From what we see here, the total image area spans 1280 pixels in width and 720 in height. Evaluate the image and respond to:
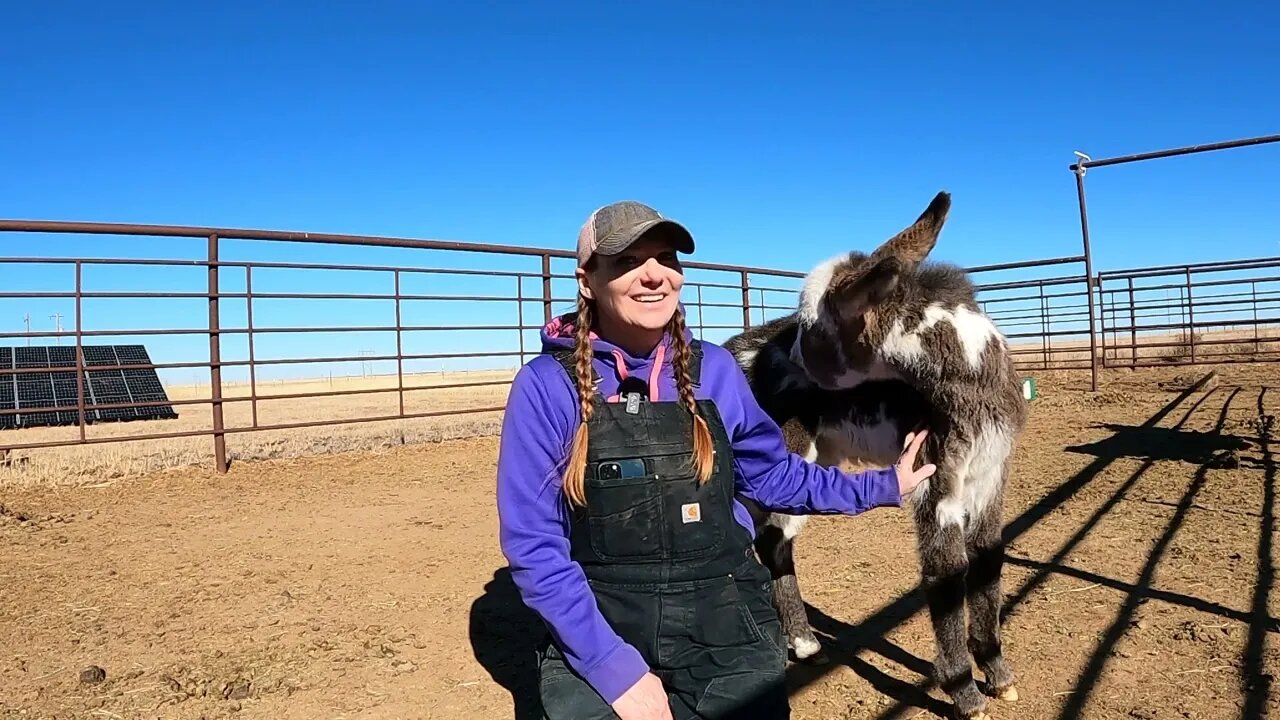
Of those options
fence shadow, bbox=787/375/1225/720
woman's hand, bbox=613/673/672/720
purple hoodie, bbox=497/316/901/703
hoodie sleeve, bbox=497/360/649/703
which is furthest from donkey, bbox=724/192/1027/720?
woman's hand, bbox=613/673/672/720

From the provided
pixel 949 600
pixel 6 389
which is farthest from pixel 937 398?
pixel 6 389

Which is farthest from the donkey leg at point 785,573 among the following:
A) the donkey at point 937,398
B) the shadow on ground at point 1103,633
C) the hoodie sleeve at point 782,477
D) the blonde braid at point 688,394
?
the blonde braid at point 688,394

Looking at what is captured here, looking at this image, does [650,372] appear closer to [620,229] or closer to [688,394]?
[688,394]

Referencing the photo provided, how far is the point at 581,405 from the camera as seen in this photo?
62.6 inches

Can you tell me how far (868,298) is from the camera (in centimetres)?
243

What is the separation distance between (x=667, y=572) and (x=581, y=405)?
40 cm

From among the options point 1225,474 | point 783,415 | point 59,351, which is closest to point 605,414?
point 783,415

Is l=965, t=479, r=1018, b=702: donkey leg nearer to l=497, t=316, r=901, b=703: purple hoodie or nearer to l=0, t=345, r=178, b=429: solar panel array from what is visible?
l=497, t=316, r=901, b=703: purple hoodie

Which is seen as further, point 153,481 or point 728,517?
point 153,481

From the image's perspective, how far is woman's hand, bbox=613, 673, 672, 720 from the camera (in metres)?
1.45

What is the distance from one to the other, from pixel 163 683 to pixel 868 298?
281 centimetres

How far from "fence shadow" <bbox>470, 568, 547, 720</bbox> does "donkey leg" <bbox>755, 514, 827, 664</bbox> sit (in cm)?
98

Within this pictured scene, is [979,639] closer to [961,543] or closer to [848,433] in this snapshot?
[961,543]

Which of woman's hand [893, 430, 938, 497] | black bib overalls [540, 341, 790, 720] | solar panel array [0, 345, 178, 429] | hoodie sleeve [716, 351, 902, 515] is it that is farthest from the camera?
solar panel array [0, 345, 178, 429]
